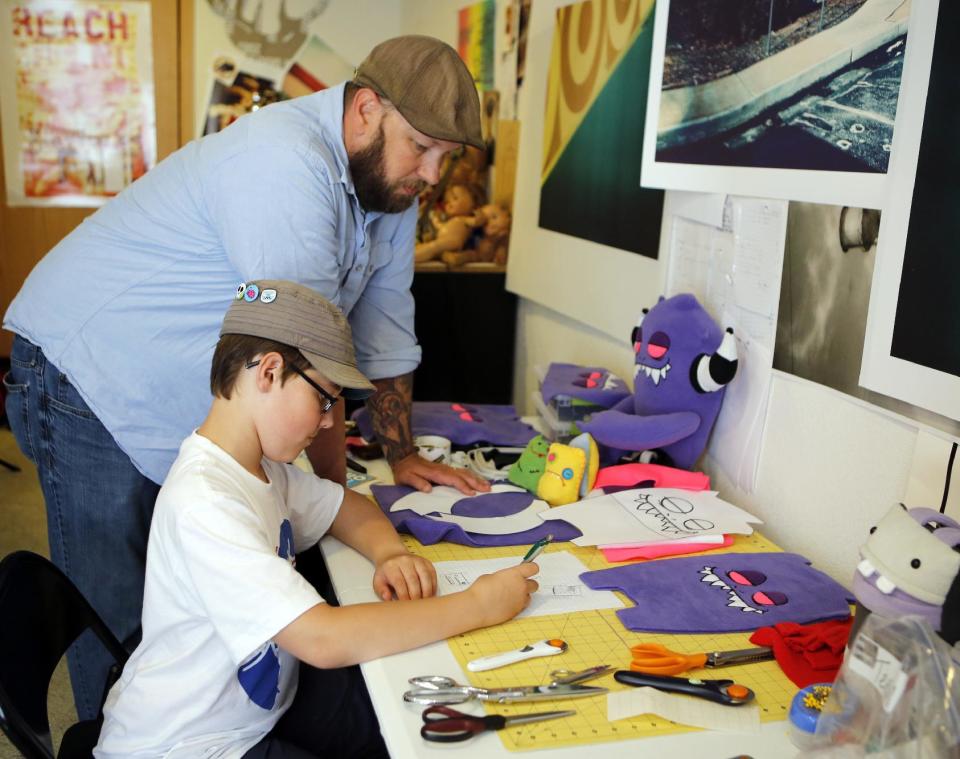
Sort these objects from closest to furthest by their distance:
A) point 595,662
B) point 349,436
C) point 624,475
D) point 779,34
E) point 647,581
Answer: point 595,662
point 647,581
point 779,34
point 624,475
point 349,436

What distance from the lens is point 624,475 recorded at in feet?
4.70

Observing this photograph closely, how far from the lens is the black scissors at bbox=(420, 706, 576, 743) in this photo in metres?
0.82

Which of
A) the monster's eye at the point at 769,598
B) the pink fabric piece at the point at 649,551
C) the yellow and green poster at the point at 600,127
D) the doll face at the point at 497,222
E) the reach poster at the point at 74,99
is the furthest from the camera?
the reach poster at the point at 74,99

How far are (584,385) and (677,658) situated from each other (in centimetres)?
85

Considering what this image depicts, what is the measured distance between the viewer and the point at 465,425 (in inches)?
68.8

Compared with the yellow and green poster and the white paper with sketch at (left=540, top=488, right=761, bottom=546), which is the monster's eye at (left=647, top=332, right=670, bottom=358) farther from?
the yellow and green poster

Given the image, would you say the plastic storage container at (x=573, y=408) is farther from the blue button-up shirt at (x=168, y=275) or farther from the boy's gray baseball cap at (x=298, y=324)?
the boy's gray baseball cap at (x=298, y=324)

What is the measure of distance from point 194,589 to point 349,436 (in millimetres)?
748

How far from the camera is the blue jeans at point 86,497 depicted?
4.49ft

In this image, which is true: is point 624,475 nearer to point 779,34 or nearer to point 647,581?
point 647,581

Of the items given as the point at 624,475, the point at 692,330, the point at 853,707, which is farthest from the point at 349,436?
the point at 853,707

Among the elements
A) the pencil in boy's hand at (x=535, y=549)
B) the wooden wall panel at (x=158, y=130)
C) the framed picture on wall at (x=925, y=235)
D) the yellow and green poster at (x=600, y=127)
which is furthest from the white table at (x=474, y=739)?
the wooden wall panel at (x=158, y=130)

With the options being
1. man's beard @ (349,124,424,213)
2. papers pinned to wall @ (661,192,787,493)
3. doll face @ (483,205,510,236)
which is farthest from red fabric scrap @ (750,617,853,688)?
doll face @ (483,205,510,236)

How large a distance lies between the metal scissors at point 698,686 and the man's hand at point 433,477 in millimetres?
570
